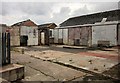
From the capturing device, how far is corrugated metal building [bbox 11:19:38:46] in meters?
18.3

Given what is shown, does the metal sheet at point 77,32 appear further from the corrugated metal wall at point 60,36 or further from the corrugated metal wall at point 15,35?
the corrugated metal wall at point 15,35

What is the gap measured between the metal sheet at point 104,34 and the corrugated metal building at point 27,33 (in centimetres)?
802

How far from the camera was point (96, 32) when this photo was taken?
17391 mm

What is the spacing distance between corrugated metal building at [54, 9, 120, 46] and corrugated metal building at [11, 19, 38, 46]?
4958 millimetres

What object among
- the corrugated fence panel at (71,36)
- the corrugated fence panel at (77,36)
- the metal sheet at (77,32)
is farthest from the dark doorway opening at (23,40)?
the metal sheet at (77,32)

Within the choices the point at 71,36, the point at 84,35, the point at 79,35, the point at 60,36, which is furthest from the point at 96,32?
the point at 60,36

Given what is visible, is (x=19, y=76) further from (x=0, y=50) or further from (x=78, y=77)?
(x=78, y=77)

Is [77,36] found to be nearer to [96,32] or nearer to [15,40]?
[96,32]

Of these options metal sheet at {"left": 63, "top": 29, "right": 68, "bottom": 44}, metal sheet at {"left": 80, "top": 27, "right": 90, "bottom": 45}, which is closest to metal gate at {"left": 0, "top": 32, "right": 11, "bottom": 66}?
metal sheet at {"left": 80, "top": 27, "right": 90, "bottom": 45}

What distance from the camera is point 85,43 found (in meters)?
18.6

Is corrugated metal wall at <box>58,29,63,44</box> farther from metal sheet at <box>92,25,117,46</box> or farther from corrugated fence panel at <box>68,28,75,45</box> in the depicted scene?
metal sheet at <box>92,25,117,46</box>

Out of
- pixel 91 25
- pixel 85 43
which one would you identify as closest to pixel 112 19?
pixel 91 25

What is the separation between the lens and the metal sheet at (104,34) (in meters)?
15.6

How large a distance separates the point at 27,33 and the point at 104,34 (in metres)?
9.97
